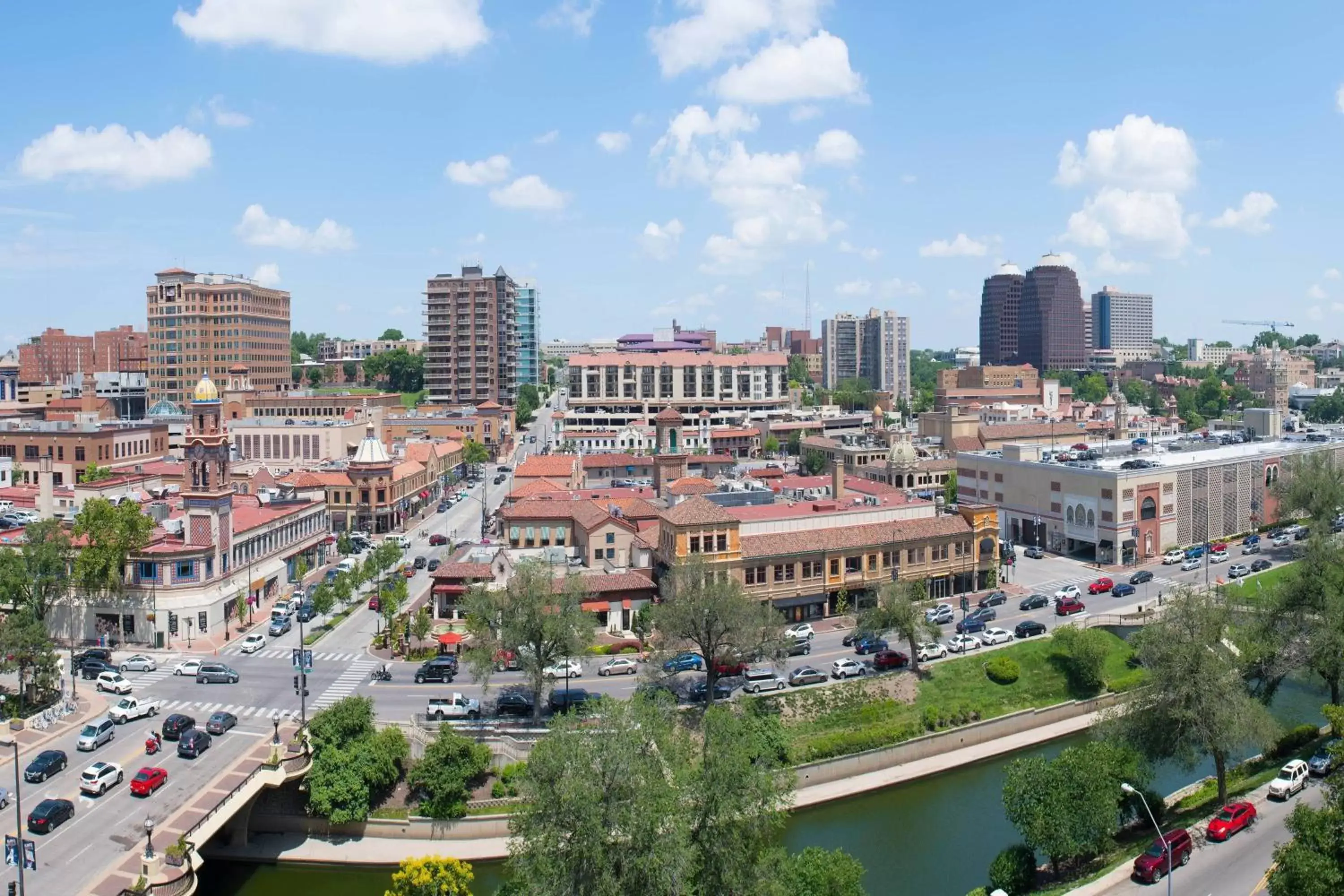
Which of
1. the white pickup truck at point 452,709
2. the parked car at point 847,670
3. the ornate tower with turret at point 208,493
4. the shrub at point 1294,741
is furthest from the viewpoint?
the ornate tower with turret at point 208,493

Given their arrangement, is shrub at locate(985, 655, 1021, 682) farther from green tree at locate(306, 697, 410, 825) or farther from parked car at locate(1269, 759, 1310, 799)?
green tree at locate(306, 697, 410, 825)

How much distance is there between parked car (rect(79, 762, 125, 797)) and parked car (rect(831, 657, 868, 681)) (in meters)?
32.7

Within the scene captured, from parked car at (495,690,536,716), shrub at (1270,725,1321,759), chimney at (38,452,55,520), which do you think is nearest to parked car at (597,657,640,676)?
parked car at (495,690,536,716)

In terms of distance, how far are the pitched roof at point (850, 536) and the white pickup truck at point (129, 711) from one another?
32169 mm

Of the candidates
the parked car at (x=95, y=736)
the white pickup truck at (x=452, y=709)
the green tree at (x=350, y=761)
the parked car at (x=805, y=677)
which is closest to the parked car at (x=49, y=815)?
the parked car at (x=95, y=736)

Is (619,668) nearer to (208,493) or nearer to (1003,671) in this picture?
(1003,671)

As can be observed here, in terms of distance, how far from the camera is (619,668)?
56.4 m

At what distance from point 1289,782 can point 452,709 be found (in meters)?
35.3

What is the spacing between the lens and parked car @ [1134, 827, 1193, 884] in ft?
118

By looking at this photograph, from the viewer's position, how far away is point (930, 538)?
69750mm

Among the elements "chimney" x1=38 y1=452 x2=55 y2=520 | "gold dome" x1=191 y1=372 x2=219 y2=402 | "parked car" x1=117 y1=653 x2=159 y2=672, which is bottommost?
"parked car" x1=117 y1=653 x2=159 y2=672

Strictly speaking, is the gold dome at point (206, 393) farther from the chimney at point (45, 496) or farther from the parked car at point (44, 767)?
the parked car at point (44, 767)

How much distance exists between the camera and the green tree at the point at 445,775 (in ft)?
144

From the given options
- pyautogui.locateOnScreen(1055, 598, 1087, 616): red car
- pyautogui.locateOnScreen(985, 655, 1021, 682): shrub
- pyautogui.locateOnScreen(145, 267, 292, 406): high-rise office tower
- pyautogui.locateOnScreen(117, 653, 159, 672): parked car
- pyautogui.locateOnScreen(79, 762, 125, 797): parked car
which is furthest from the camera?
pyautogui.locateOnScreen(145, 267, 292, 406): high-rise office tower
